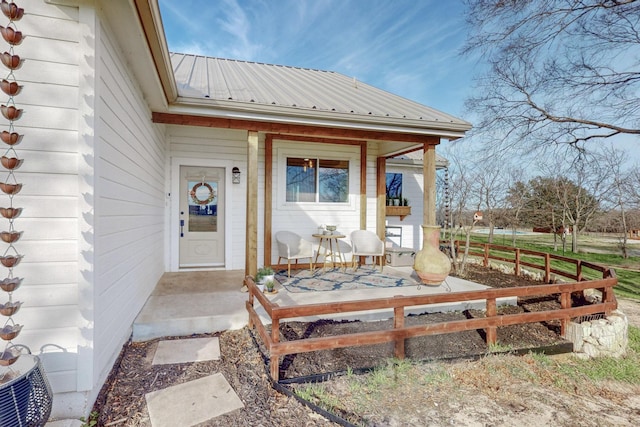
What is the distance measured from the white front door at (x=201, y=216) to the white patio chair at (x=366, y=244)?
2541 mm

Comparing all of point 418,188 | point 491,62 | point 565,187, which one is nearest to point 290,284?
point 418,188

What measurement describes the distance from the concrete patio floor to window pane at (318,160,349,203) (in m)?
2.20

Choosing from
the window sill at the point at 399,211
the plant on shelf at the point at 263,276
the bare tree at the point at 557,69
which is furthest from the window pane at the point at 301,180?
the bare tree at the point at 557,69

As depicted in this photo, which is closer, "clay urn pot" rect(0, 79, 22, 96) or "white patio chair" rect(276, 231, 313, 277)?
"clay urn pot" rect(0, 79, 22, 96)

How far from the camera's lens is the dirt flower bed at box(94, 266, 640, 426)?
90.8 inches

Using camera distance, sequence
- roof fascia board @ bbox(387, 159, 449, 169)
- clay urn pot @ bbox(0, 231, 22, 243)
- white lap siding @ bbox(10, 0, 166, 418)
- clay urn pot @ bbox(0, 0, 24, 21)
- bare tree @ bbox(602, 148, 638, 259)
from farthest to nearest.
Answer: bare tree @ bbox(602, 148, 638, 259), roof fascia board @ bbox(387, 159, 449, 169), white lap siding @ bbox(10, 0, 166, 418), clay urn pot @ bbox(0, 231, 22, 243), clay urn pot @ bbox(0, 0, 24, 21)

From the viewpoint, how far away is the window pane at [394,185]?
9.36m

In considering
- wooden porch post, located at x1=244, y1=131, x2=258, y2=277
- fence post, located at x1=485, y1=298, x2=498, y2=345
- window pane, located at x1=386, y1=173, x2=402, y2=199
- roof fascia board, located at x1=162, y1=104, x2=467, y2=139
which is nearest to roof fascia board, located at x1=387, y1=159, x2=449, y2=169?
window pane, located at x1=386, y1=173, x2=402, y2=199

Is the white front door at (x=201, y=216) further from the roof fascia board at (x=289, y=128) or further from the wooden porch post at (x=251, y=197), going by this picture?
the wooden porch post at (x=251, y=197)

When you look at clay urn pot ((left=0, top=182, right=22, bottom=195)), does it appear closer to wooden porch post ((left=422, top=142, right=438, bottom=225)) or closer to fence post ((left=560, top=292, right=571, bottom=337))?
wooden porch post ((left=422, top=142, right=438, bottom=225))

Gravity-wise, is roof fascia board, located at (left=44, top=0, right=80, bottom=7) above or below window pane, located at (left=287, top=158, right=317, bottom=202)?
above

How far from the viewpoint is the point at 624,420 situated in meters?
2.60

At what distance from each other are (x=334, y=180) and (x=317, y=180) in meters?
0.39

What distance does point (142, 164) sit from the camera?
3766 mm
